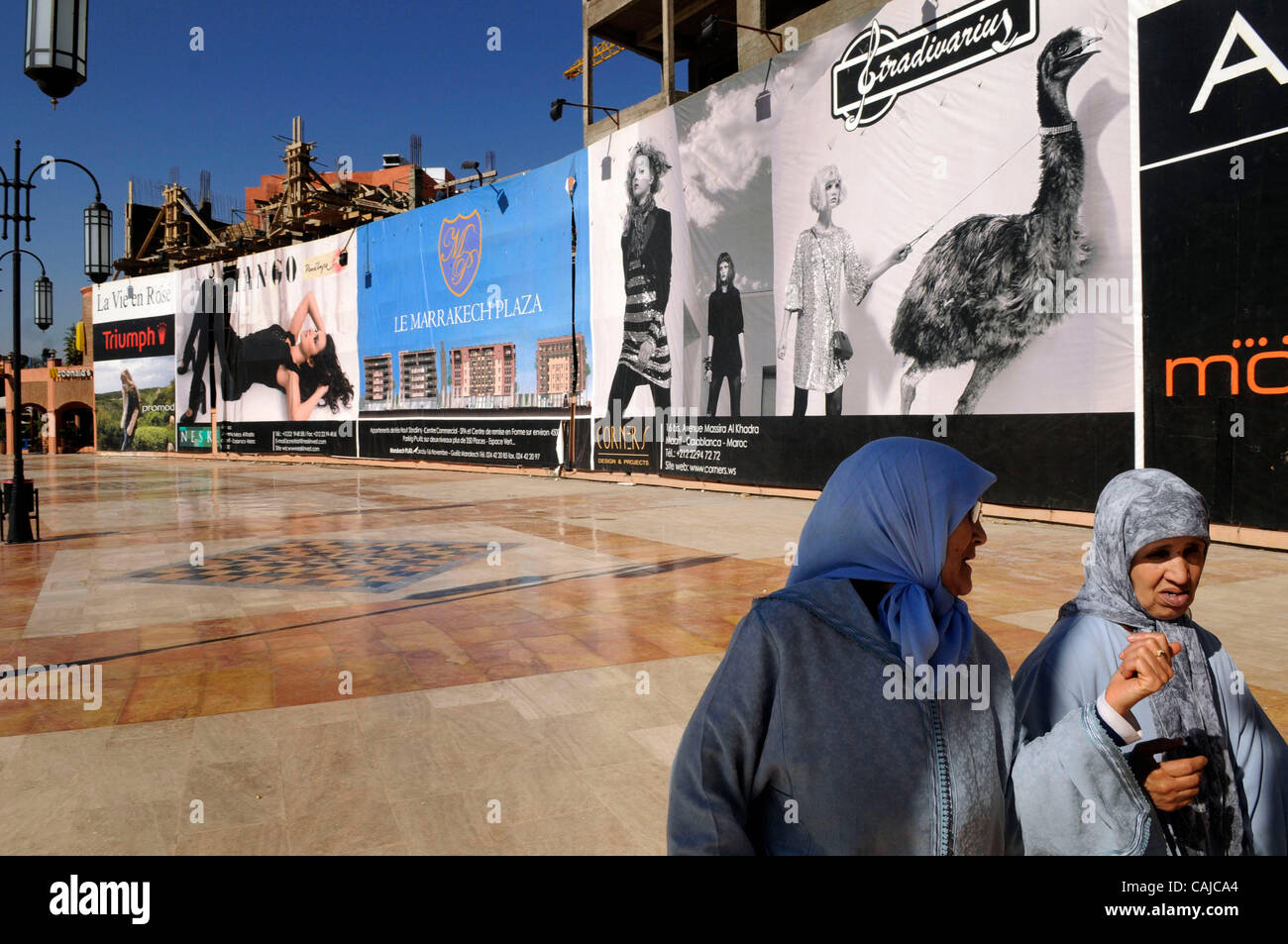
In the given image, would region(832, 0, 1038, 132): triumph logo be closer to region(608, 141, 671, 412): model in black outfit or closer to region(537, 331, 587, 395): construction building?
Result: region(608, 141, 671, 412): model in black outfit

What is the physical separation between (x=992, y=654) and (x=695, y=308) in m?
18.7

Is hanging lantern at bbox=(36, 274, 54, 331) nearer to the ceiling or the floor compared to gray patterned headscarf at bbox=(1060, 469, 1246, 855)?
nearer to the ceiling

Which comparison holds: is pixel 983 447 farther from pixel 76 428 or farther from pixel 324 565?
pixel 76 428

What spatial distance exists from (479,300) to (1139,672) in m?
26.9

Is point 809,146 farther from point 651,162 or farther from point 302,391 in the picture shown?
point 302,391

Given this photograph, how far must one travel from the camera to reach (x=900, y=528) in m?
1.60

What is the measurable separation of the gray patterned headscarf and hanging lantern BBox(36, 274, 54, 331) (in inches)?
1041

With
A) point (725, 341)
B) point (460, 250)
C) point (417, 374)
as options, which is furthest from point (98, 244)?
point (417, 374)

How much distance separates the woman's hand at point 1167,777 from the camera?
1880mm

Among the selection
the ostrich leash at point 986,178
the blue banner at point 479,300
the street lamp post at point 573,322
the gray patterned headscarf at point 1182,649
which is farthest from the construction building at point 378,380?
the gray patterned headscarf at point 1182,649

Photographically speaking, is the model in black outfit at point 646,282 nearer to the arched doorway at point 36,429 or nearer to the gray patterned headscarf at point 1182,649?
the gray patterned headscarf at point 1182,649

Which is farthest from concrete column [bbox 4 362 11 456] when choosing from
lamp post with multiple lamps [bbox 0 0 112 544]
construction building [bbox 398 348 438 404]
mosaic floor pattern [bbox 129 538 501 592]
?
mosaic floor pattern [bbox 129 538 501 592]
